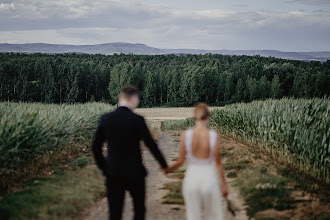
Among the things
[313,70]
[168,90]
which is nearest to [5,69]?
[168,90]

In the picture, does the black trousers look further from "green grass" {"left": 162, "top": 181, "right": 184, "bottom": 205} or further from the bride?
"green grass" {"left": 162, "top": 181, "right": 184, "bottom": 205}

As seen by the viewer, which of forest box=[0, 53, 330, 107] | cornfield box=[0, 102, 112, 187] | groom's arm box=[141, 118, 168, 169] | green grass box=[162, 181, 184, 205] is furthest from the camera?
forest box=[0, 53, 330, 107]

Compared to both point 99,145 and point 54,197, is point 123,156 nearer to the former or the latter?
point 99,145

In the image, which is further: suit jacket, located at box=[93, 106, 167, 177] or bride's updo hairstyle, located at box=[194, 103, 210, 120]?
suit jacket, located at box=[93, 106, 167, 177]

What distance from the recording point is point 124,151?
14.5ft

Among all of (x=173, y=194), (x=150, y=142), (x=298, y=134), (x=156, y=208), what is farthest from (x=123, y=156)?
(x=298, y=134)

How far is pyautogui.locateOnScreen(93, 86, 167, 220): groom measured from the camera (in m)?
4.41

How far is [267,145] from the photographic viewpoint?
14016 millimetres

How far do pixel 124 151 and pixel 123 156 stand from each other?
2.5 inches

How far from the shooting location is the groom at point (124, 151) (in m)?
4.41

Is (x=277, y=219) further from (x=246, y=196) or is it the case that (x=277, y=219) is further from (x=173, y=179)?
(x=173, y=179)

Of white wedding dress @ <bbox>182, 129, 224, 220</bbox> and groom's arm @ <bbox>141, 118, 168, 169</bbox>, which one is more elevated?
groom's arm @ <bbox>141, 118, 168, 169</bbox>

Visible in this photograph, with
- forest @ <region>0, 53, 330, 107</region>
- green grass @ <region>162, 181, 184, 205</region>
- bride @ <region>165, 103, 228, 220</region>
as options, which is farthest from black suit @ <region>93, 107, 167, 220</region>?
forest @ <region>0, 53, 330, 107</region>

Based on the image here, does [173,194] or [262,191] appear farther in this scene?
[173,194]
